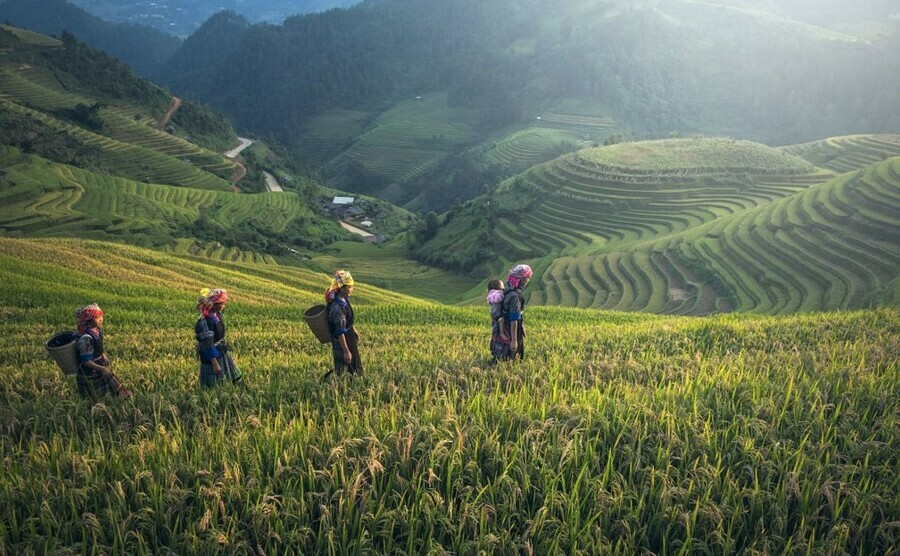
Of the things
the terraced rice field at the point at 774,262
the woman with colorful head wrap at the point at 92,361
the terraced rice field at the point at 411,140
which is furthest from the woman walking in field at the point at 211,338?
the terraced rice field at the point at 411,140

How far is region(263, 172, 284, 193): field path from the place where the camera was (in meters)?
103

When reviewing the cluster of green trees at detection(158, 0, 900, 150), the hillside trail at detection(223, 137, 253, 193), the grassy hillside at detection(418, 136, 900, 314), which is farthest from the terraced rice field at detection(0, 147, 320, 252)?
the cluster of green trees at detection(158, 0, 900, 150)

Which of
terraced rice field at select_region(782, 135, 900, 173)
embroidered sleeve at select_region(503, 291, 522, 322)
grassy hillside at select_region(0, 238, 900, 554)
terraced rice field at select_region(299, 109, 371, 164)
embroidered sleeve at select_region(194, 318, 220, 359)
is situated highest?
terraced rice field at select_region(299, 109, 371, 164)

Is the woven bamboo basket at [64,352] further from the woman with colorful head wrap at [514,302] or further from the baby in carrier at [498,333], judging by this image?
the woman with colorful head wrap at [514,302]

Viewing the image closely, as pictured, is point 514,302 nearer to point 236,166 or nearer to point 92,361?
point 92,361

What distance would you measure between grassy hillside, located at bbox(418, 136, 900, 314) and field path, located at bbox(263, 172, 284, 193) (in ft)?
128

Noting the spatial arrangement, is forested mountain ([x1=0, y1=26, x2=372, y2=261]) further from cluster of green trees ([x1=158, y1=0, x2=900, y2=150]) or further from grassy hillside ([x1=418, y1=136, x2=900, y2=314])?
cluster of green trees ([x1=158, y1=0, x2=900, y2=150])

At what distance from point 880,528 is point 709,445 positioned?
1259 millimetres

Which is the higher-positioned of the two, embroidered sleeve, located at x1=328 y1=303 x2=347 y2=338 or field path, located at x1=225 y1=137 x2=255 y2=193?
field path, located at x1=225 y1=137 x2=255 y2=193

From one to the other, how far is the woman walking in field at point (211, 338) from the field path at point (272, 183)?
99756mm

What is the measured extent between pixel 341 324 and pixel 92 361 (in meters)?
3.11

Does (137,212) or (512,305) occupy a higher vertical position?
(137,212)

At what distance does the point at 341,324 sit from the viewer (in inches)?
295

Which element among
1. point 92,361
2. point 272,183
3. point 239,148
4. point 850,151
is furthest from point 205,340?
point 239,148
